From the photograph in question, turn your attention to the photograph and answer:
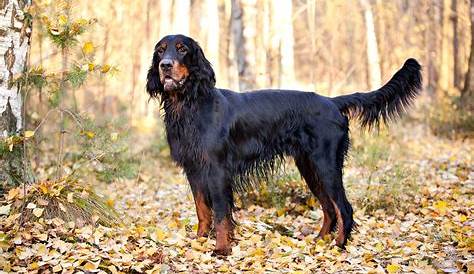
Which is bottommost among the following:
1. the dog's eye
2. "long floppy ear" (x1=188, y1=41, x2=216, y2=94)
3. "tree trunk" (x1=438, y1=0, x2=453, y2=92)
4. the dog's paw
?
the dog's paw

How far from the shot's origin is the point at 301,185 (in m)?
6.34

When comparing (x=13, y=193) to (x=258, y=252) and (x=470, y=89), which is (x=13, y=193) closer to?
(x=258, y=252)

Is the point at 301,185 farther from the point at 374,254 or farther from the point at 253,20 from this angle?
the point at 253,20

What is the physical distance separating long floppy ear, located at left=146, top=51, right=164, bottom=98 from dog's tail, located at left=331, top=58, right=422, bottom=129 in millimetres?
1716

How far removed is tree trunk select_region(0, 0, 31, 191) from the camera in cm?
461

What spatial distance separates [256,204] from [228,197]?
1.68 meters

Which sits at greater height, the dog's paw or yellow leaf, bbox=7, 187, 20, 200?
→ yellow leaf, bbox=7, 187, 20, 200

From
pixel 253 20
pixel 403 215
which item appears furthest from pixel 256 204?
pixel 253 20

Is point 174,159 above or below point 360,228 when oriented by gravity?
above

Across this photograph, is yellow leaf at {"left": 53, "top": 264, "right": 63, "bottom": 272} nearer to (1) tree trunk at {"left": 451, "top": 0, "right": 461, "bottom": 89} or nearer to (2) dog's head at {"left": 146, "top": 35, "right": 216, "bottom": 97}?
(2) dog's head at {"left": 146, "top": 35, "right": 216, "bottom": 97}

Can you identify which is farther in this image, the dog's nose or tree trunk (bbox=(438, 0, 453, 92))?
tree trunk (bbox=(438, 0, 453, 92))

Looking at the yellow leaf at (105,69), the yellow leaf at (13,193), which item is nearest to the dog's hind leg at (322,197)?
the yellow leaf at (105,69)

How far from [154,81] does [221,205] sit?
1301 mm

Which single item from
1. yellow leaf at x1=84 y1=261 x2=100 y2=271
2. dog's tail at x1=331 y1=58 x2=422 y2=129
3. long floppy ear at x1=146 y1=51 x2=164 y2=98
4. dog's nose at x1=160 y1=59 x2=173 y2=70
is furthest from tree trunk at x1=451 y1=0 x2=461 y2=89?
yellow leaf at x1=84 y1=261 x2=100 y2=271
